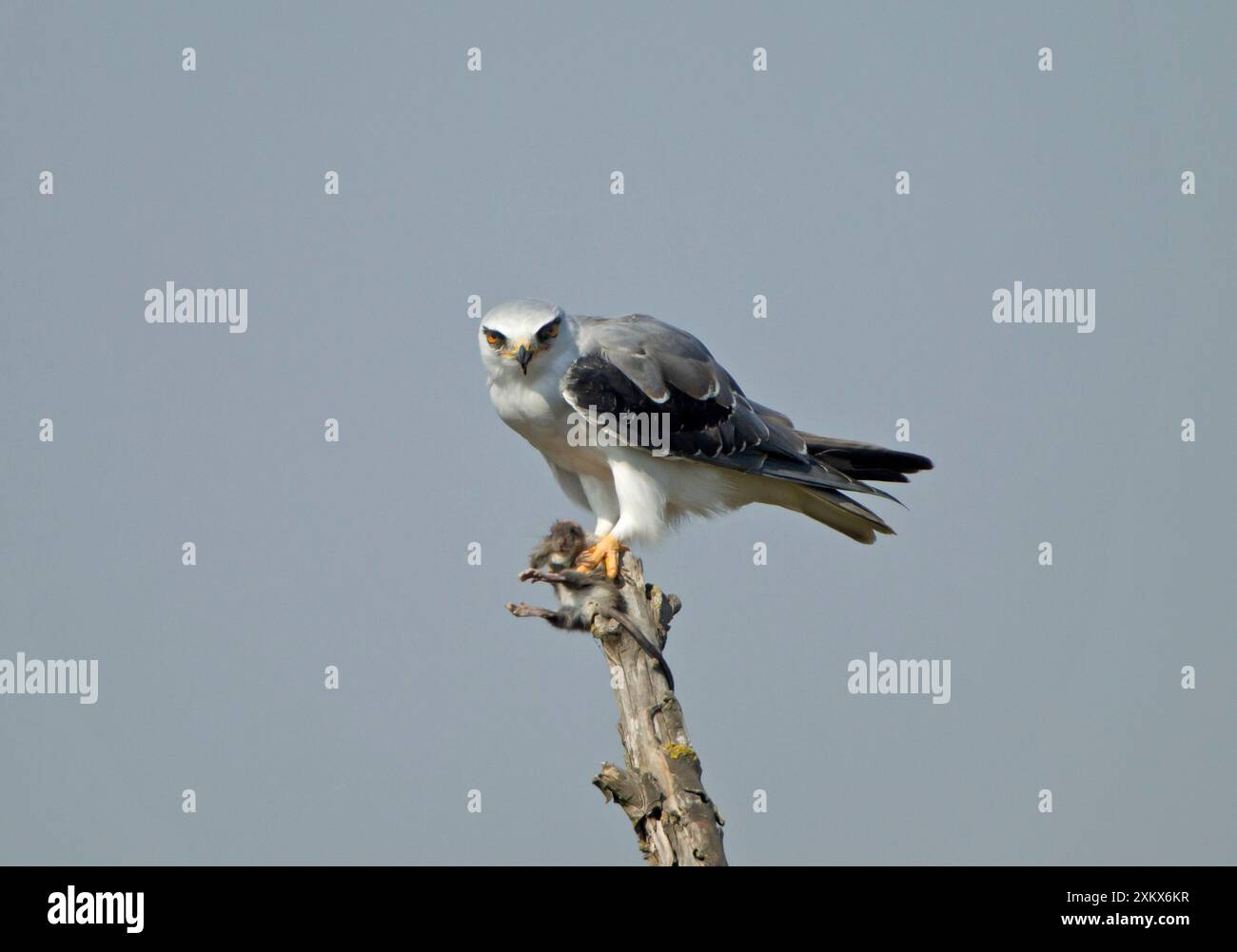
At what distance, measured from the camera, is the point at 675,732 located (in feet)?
20.1

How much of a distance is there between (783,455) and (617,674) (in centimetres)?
299

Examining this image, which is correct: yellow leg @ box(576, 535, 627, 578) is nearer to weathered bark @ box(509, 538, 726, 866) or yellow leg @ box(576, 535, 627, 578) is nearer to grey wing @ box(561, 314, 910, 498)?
weathered bark @ box(509, 538, 726, 866)

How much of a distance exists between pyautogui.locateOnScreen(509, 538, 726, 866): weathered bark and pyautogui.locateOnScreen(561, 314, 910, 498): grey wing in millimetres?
2067

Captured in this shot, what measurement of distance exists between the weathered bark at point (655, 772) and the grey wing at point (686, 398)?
2.07 metres

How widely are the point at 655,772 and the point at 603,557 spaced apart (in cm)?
154

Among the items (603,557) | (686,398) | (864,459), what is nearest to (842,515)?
(864,459)

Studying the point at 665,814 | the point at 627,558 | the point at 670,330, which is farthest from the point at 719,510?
the point at 665,814

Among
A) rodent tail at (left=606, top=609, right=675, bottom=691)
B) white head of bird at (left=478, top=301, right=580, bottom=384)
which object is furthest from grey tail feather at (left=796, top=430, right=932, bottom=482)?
rodent tail at (left=606, top=609, right=675, bottom=691)

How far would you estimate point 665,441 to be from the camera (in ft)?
27.8

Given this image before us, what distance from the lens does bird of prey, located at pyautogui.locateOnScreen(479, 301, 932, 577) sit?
26.7 feet

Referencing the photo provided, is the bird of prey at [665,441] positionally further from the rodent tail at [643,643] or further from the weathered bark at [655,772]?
the weathered bark at [655,772]

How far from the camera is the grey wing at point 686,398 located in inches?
324

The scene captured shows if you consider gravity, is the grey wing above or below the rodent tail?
above
